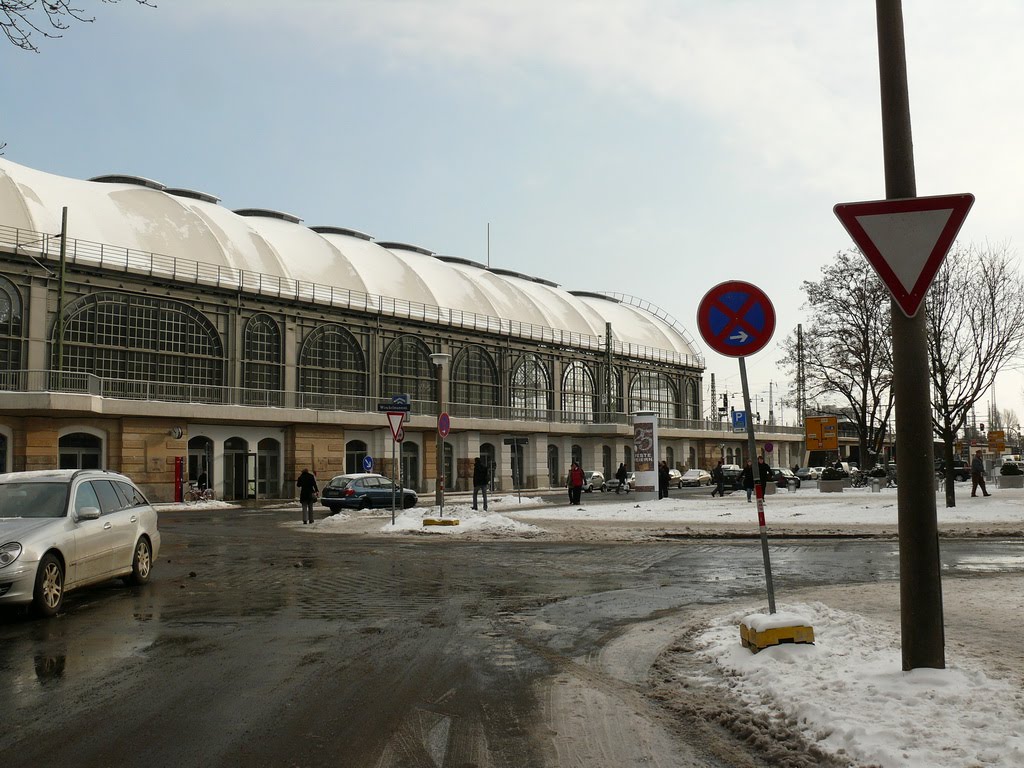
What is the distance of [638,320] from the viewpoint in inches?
3118

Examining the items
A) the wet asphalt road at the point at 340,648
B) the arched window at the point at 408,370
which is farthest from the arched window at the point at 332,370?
the wet asphalt road at the point at 340,648

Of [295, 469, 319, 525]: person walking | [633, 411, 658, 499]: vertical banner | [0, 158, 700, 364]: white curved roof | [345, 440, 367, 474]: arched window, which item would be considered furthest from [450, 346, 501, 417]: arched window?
[295, 469, 319, 525]: person walking

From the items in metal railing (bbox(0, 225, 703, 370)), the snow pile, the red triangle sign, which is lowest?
the snow pile

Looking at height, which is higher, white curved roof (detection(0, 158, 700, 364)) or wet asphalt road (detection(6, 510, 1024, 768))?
white curved roof (detection(0, 158, 700, 364))

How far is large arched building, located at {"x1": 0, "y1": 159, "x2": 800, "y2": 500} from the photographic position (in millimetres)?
39781

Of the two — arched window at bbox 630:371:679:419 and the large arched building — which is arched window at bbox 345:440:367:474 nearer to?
the large arched building

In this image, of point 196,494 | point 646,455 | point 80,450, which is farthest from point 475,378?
point 80,450

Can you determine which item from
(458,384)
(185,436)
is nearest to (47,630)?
(185,436)

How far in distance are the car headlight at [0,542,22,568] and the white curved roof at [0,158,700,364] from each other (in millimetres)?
36100

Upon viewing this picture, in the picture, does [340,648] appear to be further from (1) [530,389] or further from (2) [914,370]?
(1) [530,389]

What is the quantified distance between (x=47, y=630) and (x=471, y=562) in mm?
7579

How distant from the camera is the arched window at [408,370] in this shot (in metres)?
54.5

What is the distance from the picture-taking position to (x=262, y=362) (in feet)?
157

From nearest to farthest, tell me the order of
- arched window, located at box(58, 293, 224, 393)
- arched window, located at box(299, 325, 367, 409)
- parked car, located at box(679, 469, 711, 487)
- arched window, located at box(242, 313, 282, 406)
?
1. arched window, located at box(58, 293, 224, 393)
2. arched window, located at box(242, 313, 282, 406)
3. arched window, located at box(299, 325, 367, 409)
4. parked car, located at box(679, 469, 711, 487)
